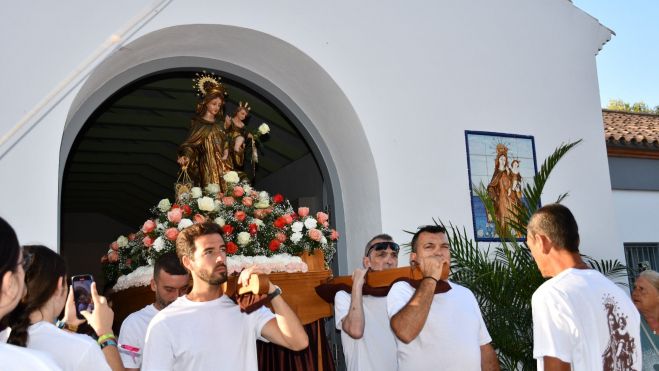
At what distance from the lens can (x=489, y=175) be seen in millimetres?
7648

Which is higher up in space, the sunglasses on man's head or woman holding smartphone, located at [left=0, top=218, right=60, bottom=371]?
the sunglasses on man's head

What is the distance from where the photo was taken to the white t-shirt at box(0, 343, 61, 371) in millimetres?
1774

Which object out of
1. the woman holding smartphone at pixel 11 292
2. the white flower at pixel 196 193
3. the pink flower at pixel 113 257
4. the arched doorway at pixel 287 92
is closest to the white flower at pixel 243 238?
the white flower at pixel 196 193

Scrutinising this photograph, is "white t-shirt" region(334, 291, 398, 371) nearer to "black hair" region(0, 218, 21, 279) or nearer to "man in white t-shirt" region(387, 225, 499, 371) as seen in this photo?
"man in white t-shirt" region(387, 225, 499, 371)

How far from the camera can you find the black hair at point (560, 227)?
11.3ft

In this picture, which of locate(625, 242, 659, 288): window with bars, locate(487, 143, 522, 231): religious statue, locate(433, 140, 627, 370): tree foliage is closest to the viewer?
locate(433, 140, 627, 370): tree foliage

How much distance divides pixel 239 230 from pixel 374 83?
223 centimetres

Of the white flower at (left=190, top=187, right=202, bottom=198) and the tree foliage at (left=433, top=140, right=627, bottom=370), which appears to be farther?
the tree foliage at (left=433, top=140, right=627, bottom=370)

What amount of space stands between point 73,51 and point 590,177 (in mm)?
5409

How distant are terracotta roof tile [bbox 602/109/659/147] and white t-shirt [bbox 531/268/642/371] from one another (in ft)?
23.9

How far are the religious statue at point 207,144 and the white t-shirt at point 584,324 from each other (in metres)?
4.12

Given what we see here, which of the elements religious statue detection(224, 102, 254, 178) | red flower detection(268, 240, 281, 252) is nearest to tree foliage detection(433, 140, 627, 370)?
red flower detection(268, 240, 281, 252)

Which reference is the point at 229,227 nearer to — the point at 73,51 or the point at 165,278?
the point at 165,278

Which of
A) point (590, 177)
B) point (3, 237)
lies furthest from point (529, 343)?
point (3, 237)
